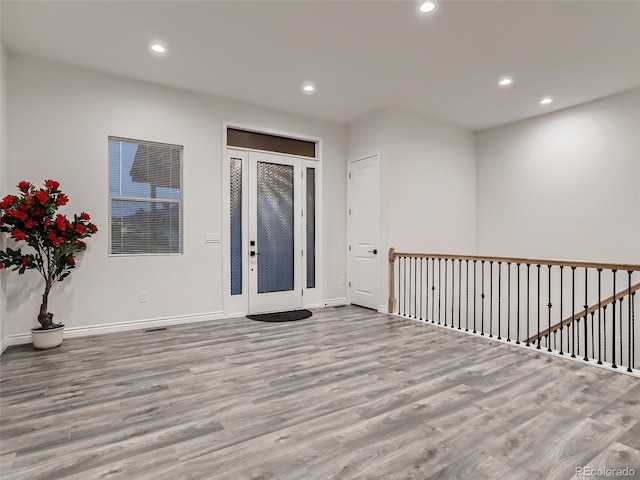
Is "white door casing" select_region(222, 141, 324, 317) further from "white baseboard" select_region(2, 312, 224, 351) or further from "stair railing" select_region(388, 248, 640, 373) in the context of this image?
"stair railing" select_region(388, 248, 640, 373)

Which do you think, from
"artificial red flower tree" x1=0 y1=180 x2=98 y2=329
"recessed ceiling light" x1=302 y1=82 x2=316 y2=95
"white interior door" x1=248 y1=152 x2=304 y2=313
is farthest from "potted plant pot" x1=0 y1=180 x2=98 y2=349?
"recessed ceiling light" x1=302 y1=82 x2=316 y2=95

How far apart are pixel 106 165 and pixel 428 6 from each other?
12.5 feet

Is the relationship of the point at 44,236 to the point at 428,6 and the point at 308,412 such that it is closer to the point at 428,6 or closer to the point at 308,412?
the point at 308,412

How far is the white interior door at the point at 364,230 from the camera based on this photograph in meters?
5.40

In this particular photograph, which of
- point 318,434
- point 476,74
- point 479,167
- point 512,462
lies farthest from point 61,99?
point 479,167

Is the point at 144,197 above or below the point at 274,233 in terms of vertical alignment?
above

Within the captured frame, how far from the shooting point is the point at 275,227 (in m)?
5.31

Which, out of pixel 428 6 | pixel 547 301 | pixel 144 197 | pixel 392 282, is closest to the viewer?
pixel 428 6

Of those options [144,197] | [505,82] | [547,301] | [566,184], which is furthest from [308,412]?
[566,184]

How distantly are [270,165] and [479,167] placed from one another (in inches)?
152

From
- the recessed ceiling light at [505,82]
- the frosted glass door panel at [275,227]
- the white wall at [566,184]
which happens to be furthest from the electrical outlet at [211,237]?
the white wall at [566,184]

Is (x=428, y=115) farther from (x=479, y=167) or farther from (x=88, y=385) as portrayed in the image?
(x=88, y=385)

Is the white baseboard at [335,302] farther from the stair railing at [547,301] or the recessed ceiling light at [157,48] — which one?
the recessed ceiling light at [157,48]

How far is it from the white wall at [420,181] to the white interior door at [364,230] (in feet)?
0.47
